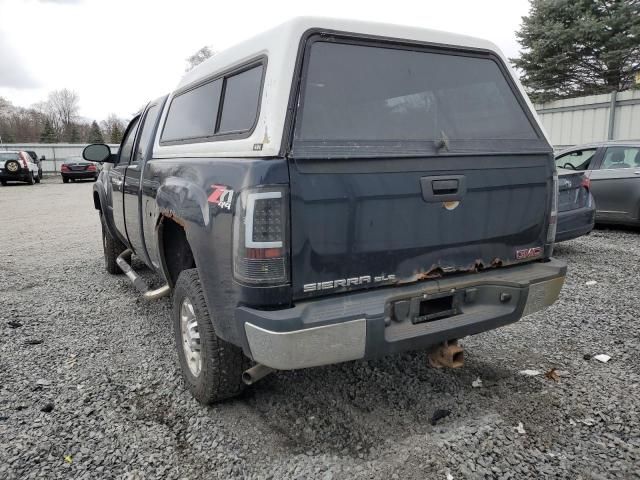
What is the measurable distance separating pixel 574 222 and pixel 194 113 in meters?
4.89

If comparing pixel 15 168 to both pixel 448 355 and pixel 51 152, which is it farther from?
pixel 448 355

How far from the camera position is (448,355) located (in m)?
2.76

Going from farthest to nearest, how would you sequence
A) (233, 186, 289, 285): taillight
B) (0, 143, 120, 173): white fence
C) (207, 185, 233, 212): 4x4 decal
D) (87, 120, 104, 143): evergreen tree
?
(87, 120, 104, 143): evergreen tree
(0, 143, 120, 173): white fence
(207, 185, 233, 212): 4x4 decal
(233, 186, 289, 285): taillight

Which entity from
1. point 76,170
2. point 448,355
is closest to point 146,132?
point 448,355

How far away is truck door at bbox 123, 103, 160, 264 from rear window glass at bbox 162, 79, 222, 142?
0.31 metres

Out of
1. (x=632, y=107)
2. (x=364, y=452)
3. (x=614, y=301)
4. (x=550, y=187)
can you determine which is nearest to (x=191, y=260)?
(x=364, y=452)

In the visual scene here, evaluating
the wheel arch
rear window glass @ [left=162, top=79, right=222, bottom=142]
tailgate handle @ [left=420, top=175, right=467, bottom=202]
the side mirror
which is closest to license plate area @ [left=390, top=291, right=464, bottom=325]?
tailgate handle @ [left=420, top=175, right=467, bottom=202]

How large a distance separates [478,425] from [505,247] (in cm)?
97

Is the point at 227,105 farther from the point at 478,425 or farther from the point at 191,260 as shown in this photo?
the point at 478,425

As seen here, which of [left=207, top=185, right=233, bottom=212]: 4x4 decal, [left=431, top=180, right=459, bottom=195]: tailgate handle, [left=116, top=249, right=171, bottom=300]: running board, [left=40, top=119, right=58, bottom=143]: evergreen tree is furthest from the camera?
[left=40, top=119, right=58, bottom=143]: evergreen tree

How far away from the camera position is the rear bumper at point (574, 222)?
244 inches

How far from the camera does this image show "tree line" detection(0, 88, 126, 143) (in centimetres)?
5616

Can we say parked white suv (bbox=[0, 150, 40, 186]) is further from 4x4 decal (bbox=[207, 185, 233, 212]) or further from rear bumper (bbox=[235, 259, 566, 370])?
rear bumper (bbox=[235, 259, 566, 370])

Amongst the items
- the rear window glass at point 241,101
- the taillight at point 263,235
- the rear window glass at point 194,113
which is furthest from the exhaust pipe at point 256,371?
the rear window glass at point 194,113
